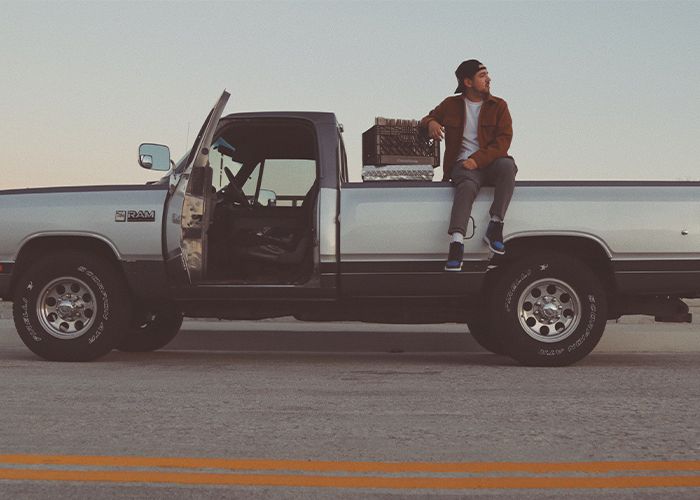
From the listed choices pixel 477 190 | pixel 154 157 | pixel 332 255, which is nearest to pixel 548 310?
pixel 477 190

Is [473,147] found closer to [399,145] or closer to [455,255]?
[399,145]

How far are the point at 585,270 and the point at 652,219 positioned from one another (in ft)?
2.24

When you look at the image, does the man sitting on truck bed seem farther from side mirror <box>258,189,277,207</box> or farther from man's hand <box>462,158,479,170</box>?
side mirror <box>258,189,277,207</box>

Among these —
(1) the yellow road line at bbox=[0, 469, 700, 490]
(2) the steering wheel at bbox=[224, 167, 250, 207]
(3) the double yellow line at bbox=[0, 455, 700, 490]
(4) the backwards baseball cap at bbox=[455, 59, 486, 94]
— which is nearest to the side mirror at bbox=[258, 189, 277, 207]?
(2) the steering wheel at bbox=[224, 167, 250, 207]

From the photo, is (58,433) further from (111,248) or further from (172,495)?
(111,248)

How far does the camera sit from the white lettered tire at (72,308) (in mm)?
7691

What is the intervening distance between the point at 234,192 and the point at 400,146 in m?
1.65

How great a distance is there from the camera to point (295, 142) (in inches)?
335

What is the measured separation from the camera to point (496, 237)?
24.0 ft

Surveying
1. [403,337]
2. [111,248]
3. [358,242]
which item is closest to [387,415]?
[358,242]

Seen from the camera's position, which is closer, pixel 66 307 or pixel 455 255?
pixel 455 255

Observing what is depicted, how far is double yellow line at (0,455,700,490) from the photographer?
3689 millimetres

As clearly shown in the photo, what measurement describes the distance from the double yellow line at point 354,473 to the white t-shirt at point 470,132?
4095 millimetres

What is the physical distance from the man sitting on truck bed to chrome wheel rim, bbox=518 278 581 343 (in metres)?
0.53
